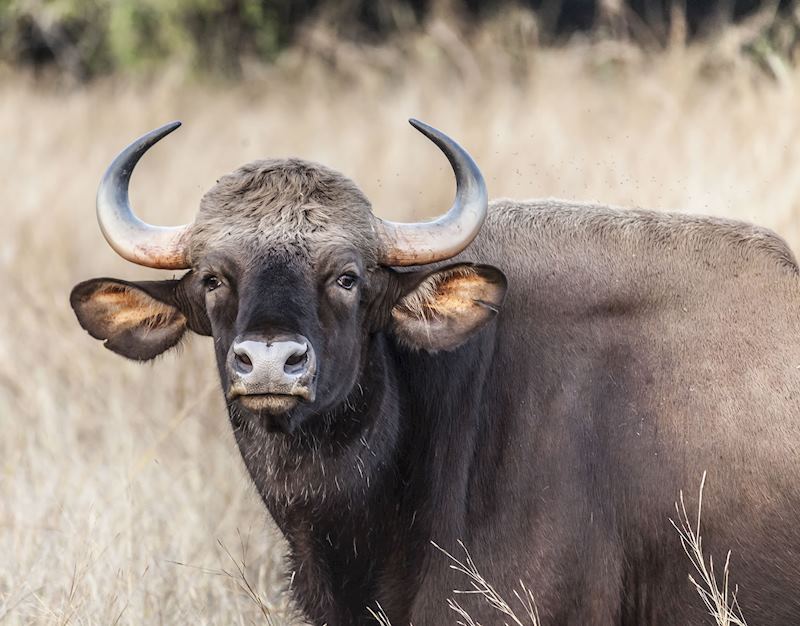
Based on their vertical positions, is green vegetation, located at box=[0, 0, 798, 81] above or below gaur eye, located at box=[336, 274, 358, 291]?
above

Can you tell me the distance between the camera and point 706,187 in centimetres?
888

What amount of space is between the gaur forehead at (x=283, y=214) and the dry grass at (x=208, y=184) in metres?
1.64

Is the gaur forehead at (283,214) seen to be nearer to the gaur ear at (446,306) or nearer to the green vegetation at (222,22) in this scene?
the gaur ear at (446,306)

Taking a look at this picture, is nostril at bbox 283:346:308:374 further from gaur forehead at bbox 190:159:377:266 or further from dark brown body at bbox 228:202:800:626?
dark brown body at bbox 228:202:800:626

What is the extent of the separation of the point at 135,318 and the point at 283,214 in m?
0.79

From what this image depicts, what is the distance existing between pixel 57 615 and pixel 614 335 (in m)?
2.54

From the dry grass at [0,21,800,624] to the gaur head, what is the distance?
129cm

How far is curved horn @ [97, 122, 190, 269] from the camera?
4.67 meters

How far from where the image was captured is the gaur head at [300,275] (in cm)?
430

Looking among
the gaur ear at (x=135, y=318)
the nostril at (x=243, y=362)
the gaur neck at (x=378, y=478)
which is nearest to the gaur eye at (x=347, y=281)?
the gaur neck at (x=378, y=478)

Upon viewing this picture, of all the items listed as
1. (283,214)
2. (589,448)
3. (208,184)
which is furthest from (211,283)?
(208,184)

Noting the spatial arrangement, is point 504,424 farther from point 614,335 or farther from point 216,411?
point 216,411

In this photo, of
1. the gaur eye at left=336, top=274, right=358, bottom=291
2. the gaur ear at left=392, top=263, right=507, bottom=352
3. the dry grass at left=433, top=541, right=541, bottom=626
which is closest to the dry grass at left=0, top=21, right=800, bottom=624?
Answer: the dry grass at left=433, top=541, right=541, bottom=626

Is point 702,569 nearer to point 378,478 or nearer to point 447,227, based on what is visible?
point 378,478
